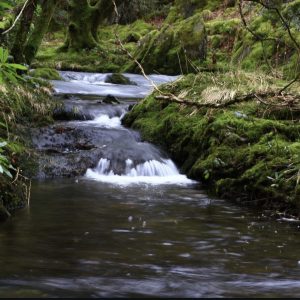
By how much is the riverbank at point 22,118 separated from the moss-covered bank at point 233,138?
194 centimetres

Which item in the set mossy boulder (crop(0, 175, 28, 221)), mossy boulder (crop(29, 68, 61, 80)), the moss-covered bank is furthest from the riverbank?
mossy boulder (crop(29, 68, 61, 80))

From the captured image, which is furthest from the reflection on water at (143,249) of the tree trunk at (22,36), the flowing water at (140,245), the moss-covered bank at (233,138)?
the tree trunk at (22,36)

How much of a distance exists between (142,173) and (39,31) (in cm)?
555

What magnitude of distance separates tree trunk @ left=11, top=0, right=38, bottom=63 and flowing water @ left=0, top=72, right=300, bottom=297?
445 cm

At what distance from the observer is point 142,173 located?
8.48 metres

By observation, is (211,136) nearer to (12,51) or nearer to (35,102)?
(35,102)

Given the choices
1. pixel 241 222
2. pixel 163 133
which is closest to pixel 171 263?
pixel 241 222

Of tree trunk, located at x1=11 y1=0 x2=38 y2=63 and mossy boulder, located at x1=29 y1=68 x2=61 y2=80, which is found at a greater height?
tree trunk, located at x1=11 y1=0 x2=38 y2=63

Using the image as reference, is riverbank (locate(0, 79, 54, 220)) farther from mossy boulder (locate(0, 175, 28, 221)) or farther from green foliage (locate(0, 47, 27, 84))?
green foliage (locate(0, 47, 27, 84))

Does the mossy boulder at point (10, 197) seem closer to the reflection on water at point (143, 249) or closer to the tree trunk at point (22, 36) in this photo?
the reflection on water at point (143, 249)

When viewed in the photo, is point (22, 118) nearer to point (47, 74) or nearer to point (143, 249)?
point (143, 249)

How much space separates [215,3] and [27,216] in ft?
84.5

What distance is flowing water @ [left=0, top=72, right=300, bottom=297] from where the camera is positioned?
3699 mm

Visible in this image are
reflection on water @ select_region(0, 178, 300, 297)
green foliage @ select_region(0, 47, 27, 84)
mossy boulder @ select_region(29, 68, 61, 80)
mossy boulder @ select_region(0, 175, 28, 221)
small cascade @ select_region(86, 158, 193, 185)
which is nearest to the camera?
green foliage @ select_region(0, 47, 27, 84)
